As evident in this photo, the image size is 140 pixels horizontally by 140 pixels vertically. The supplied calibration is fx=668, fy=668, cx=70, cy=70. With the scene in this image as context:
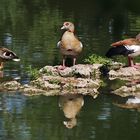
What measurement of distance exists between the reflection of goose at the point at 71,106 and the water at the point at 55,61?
2 cm

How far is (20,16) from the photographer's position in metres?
28.4

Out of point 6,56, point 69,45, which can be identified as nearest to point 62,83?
point 69,45

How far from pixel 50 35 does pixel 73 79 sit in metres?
7.96

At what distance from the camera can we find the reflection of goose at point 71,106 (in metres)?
11.4

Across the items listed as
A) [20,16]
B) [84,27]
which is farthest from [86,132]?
[20,16]

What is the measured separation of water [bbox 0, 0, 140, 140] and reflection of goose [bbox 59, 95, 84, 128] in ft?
0.07

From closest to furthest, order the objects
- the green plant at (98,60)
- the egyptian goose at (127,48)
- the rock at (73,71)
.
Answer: the rock at (73,71)
the egyptian goose at (127,48)
the green plant at (98,60)

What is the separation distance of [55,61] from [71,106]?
435 cm

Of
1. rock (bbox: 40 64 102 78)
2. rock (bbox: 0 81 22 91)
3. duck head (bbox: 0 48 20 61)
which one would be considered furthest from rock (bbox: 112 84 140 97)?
duck head (bbox: 0 48 20 61)

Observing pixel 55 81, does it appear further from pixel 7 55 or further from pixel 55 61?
pixel 55 61

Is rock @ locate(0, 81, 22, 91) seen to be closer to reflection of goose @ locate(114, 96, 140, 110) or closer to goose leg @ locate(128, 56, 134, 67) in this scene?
reflection of goose @ locate(114, 96, 140, 110)

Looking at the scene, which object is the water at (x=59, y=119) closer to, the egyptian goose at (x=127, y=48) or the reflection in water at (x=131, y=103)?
the reflection in water at (x=131, y=103)

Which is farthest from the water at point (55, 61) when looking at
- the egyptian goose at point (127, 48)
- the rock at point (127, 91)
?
the egyptian goose at point (127, 48)

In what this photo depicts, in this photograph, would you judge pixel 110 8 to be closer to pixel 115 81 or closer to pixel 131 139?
pixel 115 81
